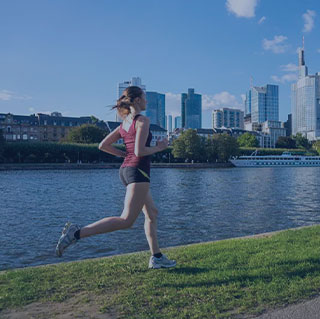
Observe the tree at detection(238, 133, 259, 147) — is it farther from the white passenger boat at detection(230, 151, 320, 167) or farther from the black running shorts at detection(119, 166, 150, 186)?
the black running shorts at detection(119, 166, 150, 186)

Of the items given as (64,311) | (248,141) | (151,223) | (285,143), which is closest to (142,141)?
(151,223)

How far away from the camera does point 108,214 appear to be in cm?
1700

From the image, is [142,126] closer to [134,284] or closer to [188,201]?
[134,284]

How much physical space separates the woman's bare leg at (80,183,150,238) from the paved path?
187cm

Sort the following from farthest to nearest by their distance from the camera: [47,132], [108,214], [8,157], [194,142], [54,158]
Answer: [47,132]
[194,142]
[54,158]
[8,157]
[108,214]

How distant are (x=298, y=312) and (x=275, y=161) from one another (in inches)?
3779

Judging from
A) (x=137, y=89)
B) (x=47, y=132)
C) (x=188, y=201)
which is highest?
(x=47, y=132)

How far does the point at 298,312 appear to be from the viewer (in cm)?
351

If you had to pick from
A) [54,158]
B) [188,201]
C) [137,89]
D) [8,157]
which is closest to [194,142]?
[54,158]

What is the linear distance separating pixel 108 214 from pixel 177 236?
6.13m

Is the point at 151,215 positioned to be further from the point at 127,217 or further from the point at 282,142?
the point at 282,142

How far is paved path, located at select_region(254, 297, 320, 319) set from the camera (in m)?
3.43

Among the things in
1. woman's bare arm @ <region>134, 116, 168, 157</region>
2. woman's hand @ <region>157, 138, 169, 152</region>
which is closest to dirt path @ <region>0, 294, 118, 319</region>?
woman's bare arm @ <region>134, 116, 168, 157</region>

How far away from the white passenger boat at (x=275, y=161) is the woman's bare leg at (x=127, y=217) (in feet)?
308
